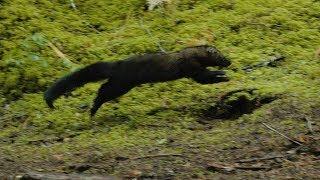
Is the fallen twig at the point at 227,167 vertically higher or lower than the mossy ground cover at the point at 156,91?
higher

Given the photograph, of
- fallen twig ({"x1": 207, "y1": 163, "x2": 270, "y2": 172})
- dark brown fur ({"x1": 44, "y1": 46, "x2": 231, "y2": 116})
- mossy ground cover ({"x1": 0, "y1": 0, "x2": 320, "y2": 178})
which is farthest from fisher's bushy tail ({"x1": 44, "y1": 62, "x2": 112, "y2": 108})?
fallen twig ({"x1": 207, "y1": 163, "x2": 270, "y2": 172})

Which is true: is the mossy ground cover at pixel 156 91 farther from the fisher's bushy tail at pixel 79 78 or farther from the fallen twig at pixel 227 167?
the fisher's bushy tail at pixel 79 78

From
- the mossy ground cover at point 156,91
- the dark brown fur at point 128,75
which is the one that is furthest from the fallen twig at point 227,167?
the dark brown fur at point 128,75

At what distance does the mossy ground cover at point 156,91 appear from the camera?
418cm

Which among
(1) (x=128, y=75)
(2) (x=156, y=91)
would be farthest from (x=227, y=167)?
(2) (x=156, y=91)

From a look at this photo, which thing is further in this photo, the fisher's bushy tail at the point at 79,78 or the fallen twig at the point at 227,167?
the fisher's bushy tail at the point at 79,78

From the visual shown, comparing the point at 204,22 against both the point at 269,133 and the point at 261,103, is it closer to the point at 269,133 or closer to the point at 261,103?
the point at 261,103

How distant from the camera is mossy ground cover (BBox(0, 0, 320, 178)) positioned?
4176 mm

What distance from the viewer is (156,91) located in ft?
19.2

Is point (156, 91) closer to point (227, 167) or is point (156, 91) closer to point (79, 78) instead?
point (79, 78)

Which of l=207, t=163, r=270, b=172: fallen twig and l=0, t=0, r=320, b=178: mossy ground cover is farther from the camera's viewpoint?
l=0, t=0, r=320, b=178: mossy ground cover

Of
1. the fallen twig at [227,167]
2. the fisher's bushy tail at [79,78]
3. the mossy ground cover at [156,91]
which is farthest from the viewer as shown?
the fisher's bushy tail at [79,78]

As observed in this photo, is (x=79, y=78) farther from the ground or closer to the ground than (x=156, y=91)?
farther from the ground

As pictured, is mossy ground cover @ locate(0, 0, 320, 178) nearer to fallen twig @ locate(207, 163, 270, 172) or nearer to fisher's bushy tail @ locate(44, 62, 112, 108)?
fallen twig @ locate(207, 163, 270, 172)
